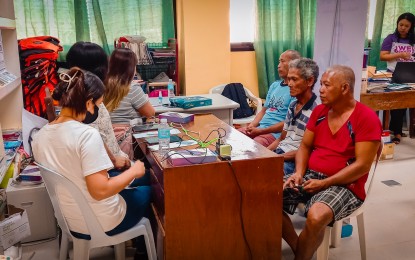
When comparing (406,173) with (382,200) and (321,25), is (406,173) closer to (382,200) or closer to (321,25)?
(382,200)

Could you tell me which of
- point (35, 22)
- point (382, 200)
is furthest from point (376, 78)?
point (35, 22)

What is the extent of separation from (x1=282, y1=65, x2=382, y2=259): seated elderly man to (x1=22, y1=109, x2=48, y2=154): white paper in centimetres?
203

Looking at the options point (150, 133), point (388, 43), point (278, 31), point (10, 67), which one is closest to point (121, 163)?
point (150, 133)

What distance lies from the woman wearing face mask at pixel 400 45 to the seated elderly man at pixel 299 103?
2.53 meters

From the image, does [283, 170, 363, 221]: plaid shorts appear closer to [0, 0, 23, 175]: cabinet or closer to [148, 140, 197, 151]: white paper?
[148, 140, 197, 151]: white paper

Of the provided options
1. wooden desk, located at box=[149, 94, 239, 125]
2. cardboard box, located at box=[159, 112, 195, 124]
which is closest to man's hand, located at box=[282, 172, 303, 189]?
cardboard box, located at box=[159, 112, 195, 124]

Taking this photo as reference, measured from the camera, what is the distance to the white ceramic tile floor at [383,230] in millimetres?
2566

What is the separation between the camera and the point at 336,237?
103 inches

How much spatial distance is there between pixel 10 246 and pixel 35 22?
2750 millimetres

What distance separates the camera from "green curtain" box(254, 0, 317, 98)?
525cm

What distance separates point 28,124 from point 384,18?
4862 mm

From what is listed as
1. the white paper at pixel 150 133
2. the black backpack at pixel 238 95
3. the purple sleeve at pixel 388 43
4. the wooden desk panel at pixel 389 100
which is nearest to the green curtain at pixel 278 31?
the black backpack at pixel 238 95

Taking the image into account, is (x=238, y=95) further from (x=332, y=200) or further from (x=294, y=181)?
(x=332, y=200)

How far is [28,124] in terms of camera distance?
3279mm
